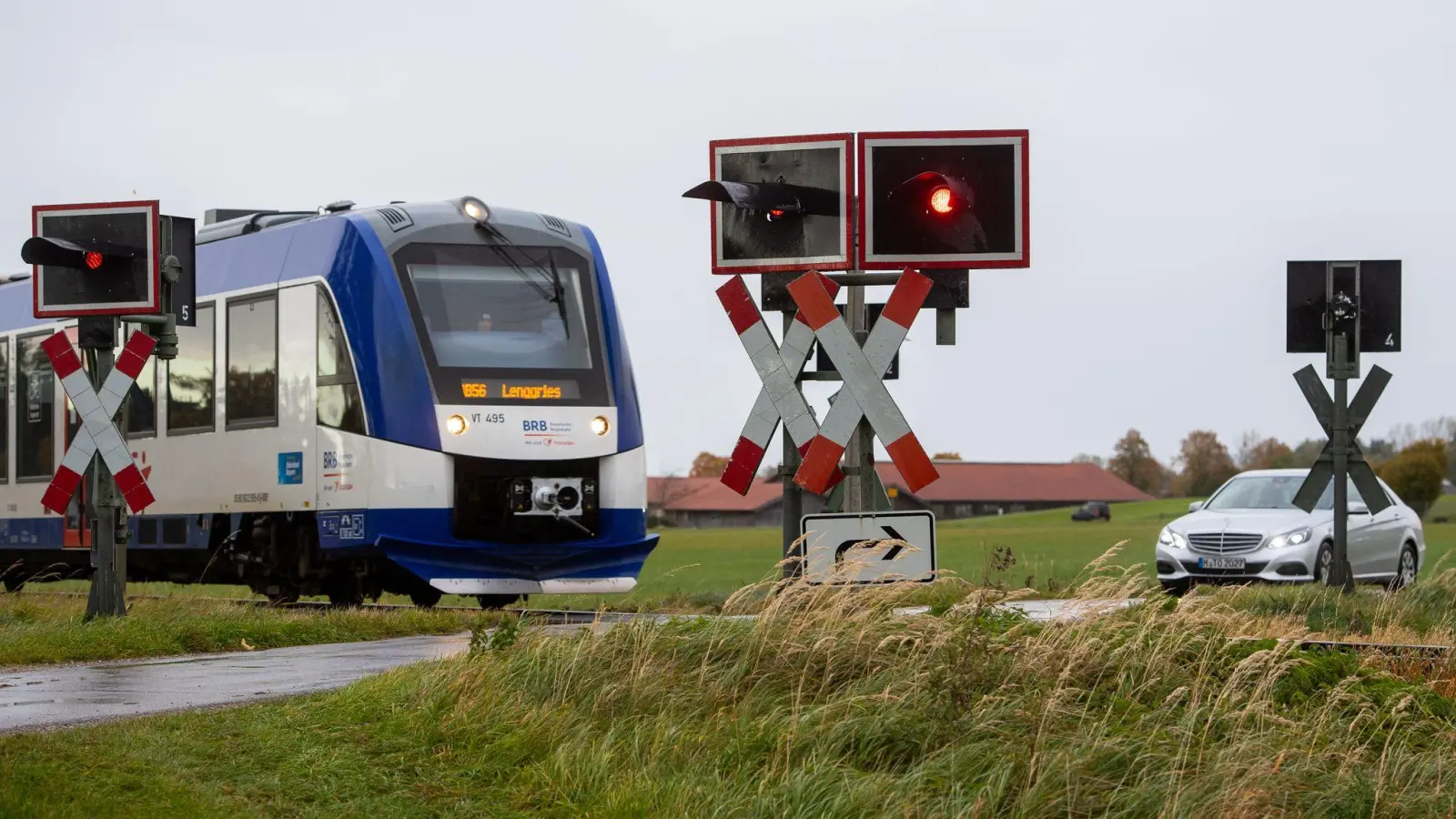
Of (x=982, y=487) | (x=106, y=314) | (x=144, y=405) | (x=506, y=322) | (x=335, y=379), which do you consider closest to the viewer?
(x=106, y=314)

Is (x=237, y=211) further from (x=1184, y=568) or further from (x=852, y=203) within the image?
(x=852, y=203)

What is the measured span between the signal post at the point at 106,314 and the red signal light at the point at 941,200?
7172mm

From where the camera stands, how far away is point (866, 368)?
9305 mm

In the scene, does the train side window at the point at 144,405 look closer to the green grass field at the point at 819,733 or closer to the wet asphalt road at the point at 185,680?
the wet asphalt road at the point at 185,680

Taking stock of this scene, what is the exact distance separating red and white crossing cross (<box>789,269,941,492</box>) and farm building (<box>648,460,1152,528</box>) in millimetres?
106116

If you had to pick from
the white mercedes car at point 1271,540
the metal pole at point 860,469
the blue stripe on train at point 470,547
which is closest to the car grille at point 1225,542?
the white mercedes car at point 1271,540

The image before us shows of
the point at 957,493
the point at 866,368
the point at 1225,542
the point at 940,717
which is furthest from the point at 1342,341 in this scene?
the point at 957,493

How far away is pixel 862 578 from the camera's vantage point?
29.3ft

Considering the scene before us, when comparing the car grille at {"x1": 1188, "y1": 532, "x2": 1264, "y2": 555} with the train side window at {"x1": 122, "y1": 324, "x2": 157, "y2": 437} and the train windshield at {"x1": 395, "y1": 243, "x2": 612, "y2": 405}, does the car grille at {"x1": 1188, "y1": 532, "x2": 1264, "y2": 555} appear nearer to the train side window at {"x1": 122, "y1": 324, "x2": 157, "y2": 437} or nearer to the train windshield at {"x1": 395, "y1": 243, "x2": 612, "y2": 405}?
the train windshield at {"x1": 395, "y1": 243, "x2": 612, "y2": 405}

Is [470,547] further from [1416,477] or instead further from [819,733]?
[1416,477]

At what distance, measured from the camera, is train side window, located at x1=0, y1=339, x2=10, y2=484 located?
22.8 meters

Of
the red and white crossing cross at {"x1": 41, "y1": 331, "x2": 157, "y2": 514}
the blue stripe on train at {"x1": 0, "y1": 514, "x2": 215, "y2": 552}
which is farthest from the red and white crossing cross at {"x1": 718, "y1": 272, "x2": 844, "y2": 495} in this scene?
the blue stripe on train at {"x1": 0, "y1": 514, "x2": 215, "y2": 552}

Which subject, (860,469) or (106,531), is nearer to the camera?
(860,469)

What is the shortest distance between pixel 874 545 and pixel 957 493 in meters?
129
